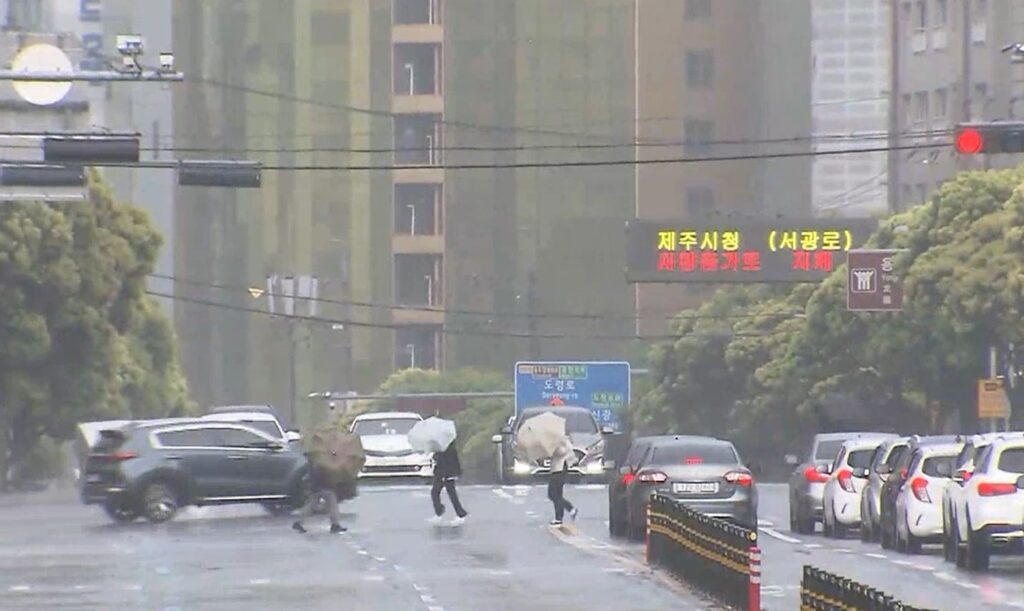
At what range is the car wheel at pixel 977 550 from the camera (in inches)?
1193

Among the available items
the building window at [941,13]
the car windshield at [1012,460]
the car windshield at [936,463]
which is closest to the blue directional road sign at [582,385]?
→ the building window at [941,13]

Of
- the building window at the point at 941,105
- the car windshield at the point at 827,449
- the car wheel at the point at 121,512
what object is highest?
the building window at the point at 941,105

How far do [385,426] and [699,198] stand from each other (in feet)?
204

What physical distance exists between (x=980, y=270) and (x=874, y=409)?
40.6 ft

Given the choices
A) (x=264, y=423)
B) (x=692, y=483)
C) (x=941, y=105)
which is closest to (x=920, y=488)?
(x=692, y=483)

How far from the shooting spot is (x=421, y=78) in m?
122

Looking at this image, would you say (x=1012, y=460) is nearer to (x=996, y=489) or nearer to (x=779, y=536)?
(x=996, y=489)

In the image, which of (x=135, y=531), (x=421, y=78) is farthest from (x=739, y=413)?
(x=135, y=531)

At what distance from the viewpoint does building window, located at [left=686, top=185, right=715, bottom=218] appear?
11844 centimetres

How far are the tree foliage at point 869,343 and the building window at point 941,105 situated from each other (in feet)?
39.4

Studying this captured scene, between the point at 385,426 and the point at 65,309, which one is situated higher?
the point at 65,309

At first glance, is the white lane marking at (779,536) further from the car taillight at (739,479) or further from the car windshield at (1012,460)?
the car windshield at (1012,460)

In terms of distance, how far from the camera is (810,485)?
136 ft

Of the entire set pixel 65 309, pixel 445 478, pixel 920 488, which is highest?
pixel 65 309
